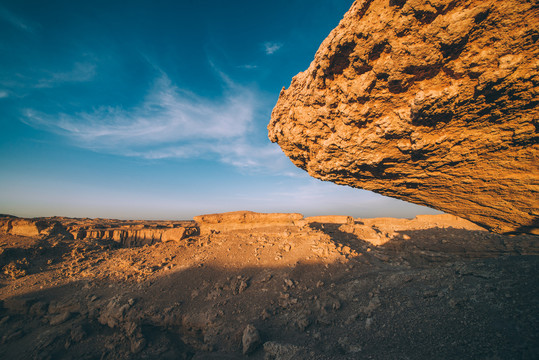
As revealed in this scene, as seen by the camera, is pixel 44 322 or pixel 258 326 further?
pixel 44 322

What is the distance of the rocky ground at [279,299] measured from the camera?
328cm

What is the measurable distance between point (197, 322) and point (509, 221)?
8.97 metres

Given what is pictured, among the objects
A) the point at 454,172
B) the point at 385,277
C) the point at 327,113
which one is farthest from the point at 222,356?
the point at 454,172

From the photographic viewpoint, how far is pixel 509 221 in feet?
14.7

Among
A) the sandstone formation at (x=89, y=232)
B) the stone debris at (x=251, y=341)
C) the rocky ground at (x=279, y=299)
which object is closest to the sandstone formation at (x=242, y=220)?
the sandstone formation at (x=89, y=232)

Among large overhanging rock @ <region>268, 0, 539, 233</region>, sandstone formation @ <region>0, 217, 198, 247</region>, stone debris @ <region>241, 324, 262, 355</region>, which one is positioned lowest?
stone debris @ <region>241, 324, 262, 355</region>

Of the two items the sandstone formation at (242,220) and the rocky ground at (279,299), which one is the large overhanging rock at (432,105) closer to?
the rocky ground at (279,299)

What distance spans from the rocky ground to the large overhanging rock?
1810mm

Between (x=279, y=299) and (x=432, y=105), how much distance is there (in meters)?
6.45

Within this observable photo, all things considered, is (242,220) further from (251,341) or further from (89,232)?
(89,232)

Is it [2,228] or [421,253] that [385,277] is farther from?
[2,228]

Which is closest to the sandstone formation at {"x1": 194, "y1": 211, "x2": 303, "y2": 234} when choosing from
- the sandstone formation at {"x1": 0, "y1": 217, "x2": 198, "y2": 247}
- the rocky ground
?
the sandstone formation at {"x1": 0, "y1": 217, "x2": 198, "y2": 247}

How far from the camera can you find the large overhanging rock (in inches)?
88.6

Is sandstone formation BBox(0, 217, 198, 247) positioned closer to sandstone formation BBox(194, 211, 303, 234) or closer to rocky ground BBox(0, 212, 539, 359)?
sandstone formation BBox(194, 211, 303, 234)
